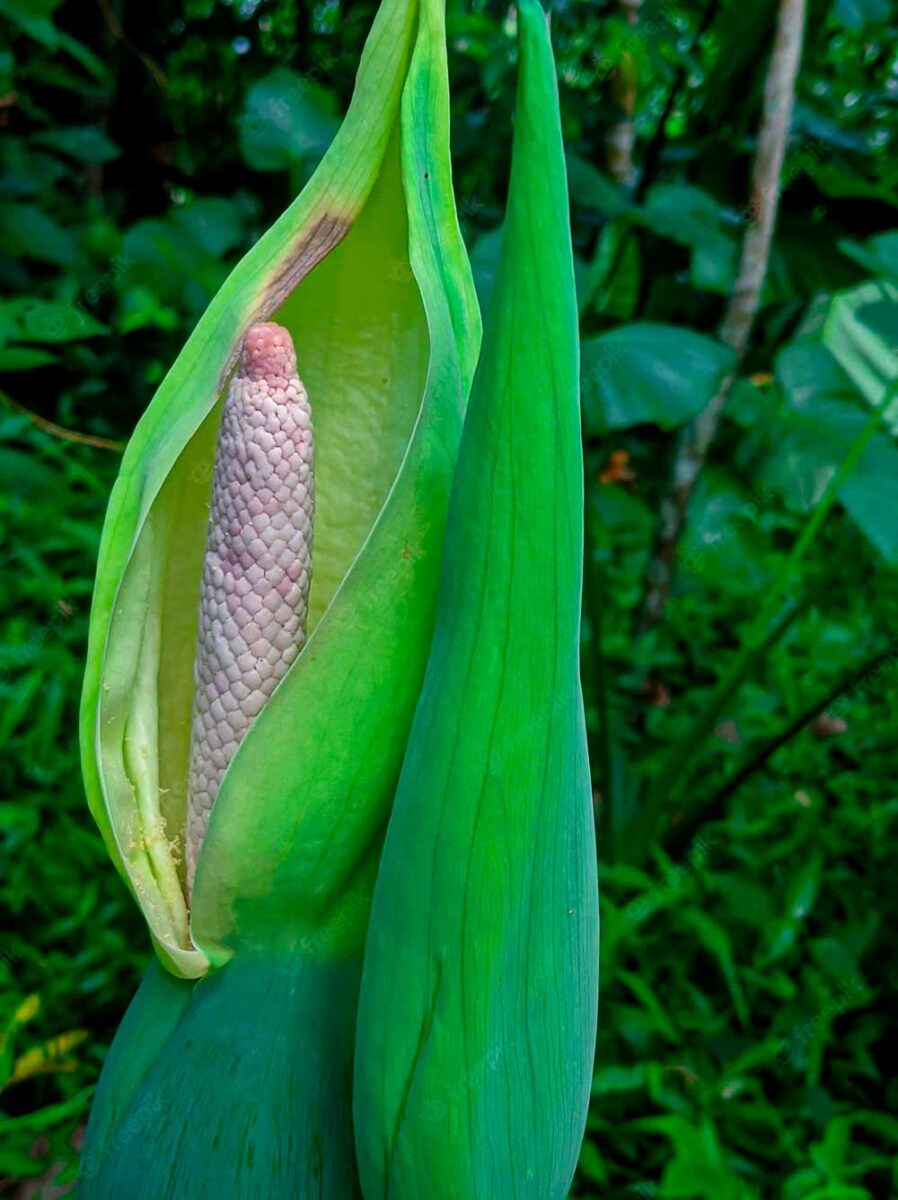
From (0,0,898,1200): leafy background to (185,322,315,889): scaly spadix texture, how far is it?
0.52 metres

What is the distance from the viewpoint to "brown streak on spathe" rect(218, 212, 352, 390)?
0.38 meters

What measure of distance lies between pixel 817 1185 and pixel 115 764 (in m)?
0.73

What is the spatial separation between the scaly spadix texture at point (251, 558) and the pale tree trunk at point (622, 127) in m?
1.23

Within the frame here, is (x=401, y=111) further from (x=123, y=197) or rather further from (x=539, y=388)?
(x=123, y=197)

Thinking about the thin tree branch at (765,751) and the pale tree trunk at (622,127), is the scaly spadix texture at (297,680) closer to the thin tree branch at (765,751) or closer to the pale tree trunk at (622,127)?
the thin tree branch at (765,751)

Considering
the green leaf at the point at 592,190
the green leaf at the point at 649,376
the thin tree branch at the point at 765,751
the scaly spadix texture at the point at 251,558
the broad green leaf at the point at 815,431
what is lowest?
the thin tree branch at the point at 765,751

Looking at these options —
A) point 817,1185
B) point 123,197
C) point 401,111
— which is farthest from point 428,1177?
point 123,197

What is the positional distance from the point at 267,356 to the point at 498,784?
0.52 feet

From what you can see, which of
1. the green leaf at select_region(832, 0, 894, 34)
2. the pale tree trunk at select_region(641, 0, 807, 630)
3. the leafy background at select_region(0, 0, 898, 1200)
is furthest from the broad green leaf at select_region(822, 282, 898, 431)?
the green leaf at select_region(832, 0, 894, 34)

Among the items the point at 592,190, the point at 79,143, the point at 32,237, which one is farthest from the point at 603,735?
the point at 79,143

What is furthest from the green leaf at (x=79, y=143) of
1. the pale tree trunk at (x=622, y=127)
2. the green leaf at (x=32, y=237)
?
the pale tree trunk at (x=622, y=127)

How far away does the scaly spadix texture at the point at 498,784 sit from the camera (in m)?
0.29

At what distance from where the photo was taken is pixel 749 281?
1.30 meters

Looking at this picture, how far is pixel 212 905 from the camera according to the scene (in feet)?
1.15
